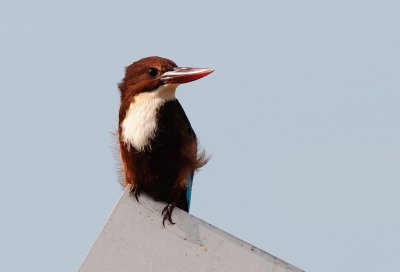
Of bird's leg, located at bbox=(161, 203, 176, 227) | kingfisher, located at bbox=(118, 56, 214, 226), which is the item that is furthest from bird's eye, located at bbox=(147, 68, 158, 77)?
bird's leg, located at bbox=(161, 203, 176, 227)

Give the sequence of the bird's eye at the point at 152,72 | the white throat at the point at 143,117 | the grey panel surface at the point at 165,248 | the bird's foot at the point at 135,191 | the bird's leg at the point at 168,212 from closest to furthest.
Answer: the grey panel surface at the point at 165,248
the bird's leg at the point at 168,212
the bird's foot at the point at 135,191
the white throat at the point at 143,117
the bird's eye at the point at 152,72

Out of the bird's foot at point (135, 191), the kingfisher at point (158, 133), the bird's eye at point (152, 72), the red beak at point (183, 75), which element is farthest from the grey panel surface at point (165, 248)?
the bird's eye at point (152, 72)

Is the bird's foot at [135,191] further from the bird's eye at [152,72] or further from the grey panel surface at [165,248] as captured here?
the bird's eye at [152,72]

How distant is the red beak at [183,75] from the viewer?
4066mm

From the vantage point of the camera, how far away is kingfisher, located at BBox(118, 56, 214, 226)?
13.3ft

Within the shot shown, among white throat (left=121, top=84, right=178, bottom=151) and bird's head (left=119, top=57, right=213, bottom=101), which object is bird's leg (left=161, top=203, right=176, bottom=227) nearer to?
white throat (left=121, top=84, right=178, bottom=151)

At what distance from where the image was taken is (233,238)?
262 centimetres

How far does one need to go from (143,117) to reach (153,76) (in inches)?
11.2

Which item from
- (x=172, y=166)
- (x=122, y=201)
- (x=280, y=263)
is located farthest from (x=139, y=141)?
(x=280, y=263)

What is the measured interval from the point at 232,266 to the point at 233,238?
0.11m

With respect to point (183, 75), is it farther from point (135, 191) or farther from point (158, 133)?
point (135, 191)

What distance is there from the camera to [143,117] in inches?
160

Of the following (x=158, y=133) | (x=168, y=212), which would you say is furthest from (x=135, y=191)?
(x=168, y=212)

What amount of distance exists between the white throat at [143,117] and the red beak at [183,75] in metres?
0.04
